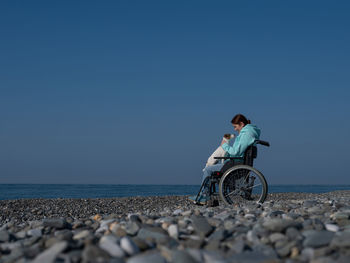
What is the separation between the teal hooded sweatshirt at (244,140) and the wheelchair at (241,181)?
0.28 feet

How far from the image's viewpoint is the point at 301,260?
2430 millimetres

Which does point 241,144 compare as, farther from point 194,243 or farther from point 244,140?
point 194,243

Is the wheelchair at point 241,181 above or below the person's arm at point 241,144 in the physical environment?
below

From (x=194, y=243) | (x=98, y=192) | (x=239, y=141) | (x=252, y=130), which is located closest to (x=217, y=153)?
(x=239, y=141)

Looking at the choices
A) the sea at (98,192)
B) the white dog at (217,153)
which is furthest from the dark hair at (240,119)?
the sea at (98,192)

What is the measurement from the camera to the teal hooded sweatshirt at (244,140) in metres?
6.51

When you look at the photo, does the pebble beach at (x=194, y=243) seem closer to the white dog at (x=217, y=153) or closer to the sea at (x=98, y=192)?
the white dog at (x=217, y=153)

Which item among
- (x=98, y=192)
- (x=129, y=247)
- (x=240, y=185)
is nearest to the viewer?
(x=129, y=247)

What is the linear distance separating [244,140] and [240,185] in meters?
0.76

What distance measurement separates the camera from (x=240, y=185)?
6344mm

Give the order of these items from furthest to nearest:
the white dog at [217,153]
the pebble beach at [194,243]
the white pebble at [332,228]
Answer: the white dog at [217,153] → the white pebble at [332,228] → the pebble beach at [194,243]

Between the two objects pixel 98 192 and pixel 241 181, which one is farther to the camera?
pixel 98 192

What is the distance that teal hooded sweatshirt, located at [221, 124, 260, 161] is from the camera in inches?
256

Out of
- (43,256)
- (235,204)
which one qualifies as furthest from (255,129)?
(43,256)
